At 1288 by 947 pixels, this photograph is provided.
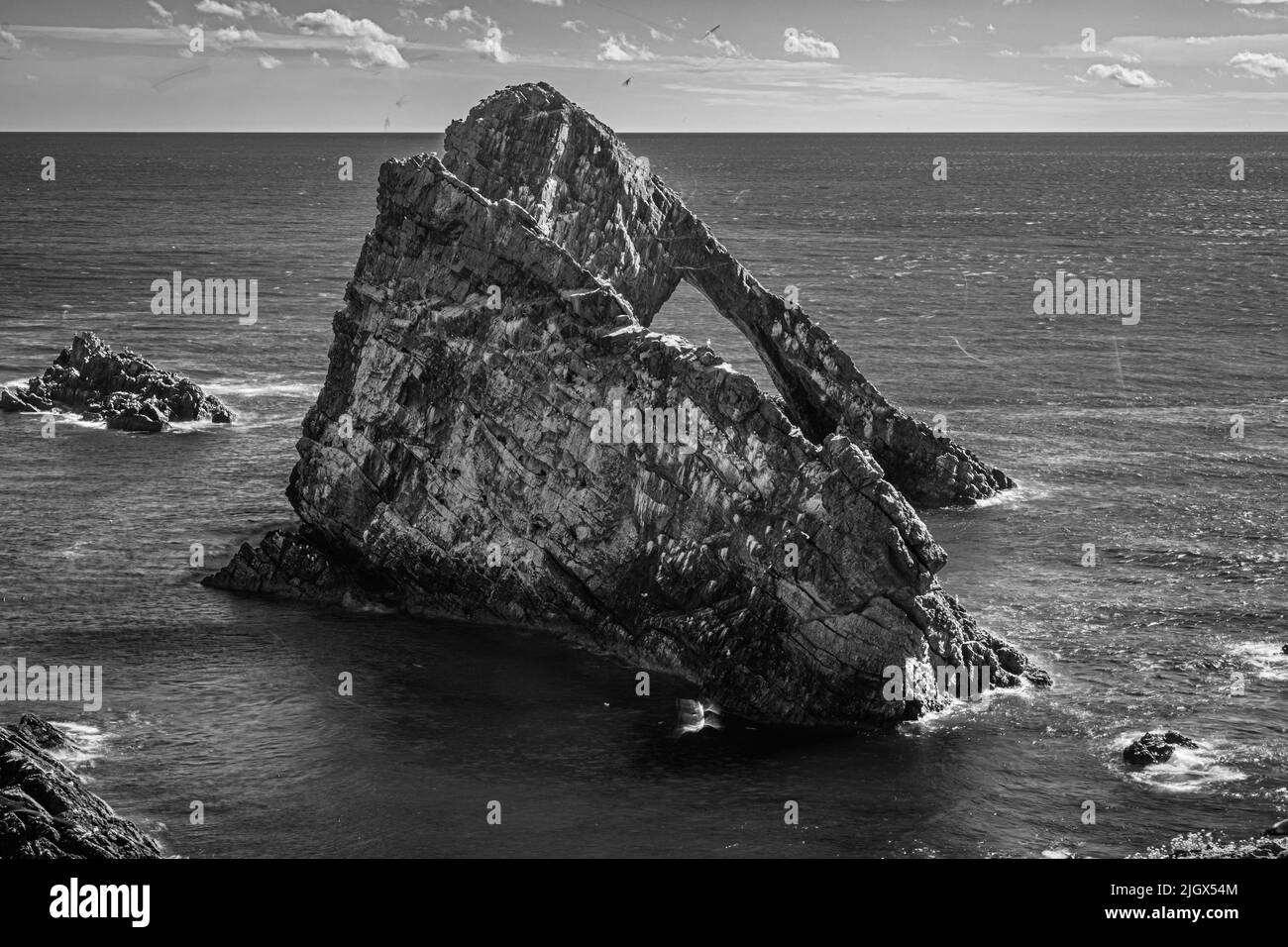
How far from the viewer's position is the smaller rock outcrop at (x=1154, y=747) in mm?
53688

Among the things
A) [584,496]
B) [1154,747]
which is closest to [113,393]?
[584,496]

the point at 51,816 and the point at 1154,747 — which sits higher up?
the point at 51,816

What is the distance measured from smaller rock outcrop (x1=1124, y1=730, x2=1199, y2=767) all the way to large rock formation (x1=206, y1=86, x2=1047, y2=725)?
7.24m

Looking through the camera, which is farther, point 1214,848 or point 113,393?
point 113,393

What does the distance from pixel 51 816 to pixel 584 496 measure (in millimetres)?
28960

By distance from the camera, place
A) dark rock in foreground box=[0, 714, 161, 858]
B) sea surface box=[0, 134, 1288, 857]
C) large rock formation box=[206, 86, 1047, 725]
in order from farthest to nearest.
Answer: large rock formation box=[206, 86, 1047, 725]
sea surface box=[0, 134, 1288, 857]
dark rock in foreground box=[0, 714, 161, 858]

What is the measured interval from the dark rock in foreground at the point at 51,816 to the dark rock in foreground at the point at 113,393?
56.2 m

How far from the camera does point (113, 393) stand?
106m

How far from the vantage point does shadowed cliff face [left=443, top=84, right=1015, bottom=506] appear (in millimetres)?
80125
